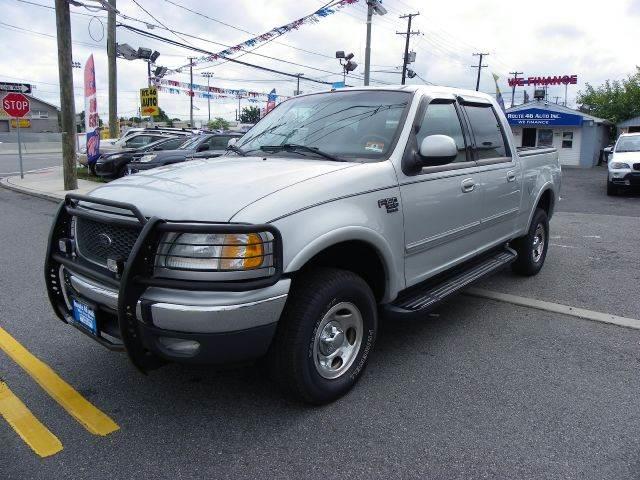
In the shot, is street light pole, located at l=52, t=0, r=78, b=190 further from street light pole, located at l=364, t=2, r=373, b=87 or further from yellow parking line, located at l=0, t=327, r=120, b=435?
street light pole, located at l=364, t=2, r=373, b=87

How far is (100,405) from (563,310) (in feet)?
12.8

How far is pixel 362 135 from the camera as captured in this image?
3.64 metres

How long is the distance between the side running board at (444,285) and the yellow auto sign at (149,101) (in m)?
17.6

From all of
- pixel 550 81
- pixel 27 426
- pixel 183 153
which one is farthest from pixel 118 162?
pixel 550 81

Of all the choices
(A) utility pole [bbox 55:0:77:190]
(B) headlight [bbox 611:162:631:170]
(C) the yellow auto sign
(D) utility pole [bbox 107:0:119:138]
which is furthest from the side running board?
(D) utility pole [bbox 107:0:119:138]

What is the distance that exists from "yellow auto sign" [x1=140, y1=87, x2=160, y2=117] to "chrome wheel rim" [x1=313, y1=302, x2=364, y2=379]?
1855cm

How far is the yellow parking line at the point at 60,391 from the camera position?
9.62 feet

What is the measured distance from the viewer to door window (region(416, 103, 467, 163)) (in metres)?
3.80

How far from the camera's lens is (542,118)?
1252 inches

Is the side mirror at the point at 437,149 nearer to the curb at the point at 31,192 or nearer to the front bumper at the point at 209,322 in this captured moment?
the front bumper at the point at 209,322

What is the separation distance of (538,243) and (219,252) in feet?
14.9

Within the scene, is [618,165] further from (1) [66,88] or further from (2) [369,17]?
(1) [66,88]

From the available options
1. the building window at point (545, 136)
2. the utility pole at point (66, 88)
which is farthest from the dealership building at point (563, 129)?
the utility pole at point (66, 88)

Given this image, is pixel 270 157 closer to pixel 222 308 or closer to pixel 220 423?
Answer: pixel 222 308
